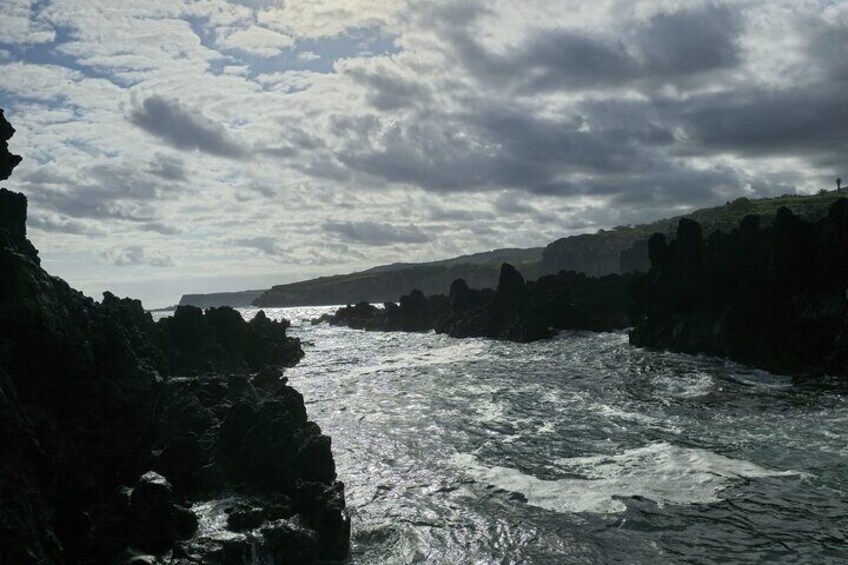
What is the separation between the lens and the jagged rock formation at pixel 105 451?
12258 millimetres

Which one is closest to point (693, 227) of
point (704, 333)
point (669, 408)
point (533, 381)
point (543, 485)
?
point (704, 333)

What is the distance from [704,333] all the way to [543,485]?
3677 cm

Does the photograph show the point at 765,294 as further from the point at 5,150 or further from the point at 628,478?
the point at 5,150

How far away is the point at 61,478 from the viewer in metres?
13.6

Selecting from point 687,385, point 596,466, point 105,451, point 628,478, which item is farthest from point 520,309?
point 105,451

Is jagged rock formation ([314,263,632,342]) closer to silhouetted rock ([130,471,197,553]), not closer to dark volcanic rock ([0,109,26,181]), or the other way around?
silhouetted rock ([130,471,197,553])

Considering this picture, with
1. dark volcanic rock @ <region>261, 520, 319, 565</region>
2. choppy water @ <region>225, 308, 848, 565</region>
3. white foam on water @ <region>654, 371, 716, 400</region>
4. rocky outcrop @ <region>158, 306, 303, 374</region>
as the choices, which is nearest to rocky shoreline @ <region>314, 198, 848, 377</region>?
choppy water @ <region>225, 308, 848, 565</region>

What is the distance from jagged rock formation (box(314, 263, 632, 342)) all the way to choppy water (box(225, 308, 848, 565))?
29.2 m

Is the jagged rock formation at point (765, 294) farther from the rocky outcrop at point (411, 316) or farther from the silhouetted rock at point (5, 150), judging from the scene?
the rocky outcrop at point (411, 316)

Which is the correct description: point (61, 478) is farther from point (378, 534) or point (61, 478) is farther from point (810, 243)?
point (810, 243)

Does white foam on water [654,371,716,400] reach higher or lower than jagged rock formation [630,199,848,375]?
lower

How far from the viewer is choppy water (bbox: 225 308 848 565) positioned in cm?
1717

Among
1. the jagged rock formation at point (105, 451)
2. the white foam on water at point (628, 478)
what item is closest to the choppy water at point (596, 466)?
the white foam on water at point (628, 478)

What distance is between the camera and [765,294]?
46.6 metres
